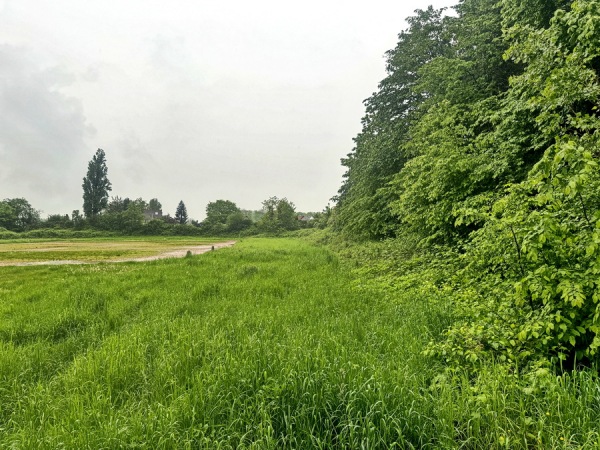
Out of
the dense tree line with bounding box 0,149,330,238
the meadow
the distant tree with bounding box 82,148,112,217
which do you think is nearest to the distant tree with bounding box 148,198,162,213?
the dense tree line with bounding box 0,149,330,238

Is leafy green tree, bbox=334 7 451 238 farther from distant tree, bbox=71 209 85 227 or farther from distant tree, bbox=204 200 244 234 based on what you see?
distant tree, bbox=71 209 85 227

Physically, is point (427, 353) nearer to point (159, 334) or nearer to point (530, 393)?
point (530, 393)

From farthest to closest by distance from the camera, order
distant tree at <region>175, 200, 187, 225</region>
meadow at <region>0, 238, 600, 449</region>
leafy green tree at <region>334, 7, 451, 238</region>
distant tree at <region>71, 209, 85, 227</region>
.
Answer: distant tree at <region>175, 200, 187, 225</region> → distant tree at <region>71, 209, 85, 227</region> → leafy green tree at <region>334, 7, 451, 238</region> → meadow at <region>0, 238, 600, 449</region>

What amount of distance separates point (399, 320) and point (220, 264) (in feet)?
37.6

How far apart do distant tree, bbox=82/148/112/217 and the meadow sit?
89.1 metres

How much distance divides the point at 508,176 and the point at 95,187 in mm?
97202

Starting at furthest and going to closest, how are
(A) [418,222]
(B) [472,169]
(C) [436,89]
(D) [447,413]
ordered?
(C) [436,89], (A) [418,222], (B) [472,169], (D) [447,413]

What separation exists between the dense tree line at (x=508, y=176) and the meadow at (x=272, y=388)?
22.8 inches

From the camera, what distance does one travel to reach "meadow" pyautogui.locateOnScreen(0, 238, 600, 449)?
256 cm

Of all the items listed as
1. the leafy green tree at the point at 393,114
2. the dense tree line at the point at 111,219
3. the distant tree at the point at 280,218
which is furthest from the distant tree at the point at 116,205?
the leafy green tree at the point at 393,114

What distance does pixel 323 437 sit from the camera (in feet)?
8.80

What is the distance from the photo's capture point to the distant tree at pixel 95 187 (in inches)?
3091

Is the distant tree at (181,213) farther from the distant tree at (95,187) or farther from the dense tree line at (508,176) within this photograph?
the dense tree line at (508,176)

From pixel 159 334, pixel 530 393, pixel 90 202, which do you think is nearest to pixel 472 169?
pixel 530 393
